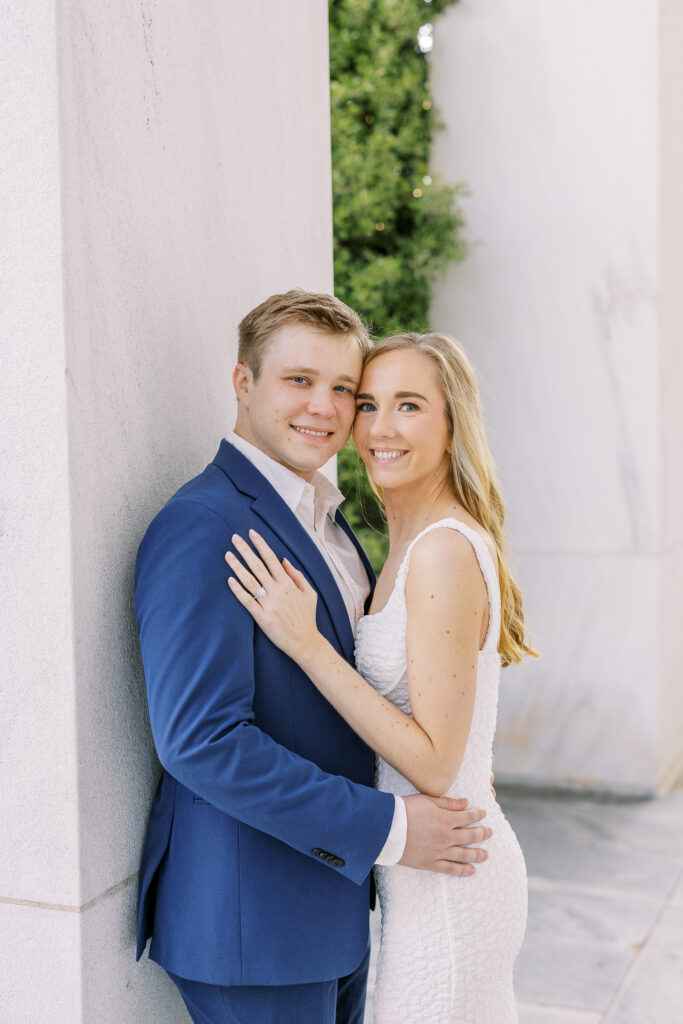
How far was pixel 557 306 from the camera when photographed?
220 inches

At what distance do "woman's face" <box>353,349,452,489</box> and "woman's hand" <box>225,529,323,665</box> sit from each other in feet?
1.39

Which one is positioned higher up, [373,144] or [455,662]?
[373,144]

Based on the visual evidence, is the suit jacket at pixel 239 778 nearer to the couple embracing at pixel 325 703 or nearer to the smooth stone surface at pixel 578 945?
the couple embracing at pixel 325 703

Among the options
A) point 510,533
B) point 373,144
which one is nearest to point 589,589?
point 510,533

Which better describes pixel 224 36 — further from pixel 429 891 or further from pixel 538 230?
pixel 538 230

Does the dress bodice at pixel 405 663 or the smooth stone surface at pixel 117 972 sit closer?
the smooth stone surface at pixel 117 972

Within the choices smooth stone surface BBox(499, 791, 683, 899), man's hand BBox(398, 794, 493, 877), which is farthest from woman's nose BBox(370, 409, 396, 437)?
smooth stone surface BBox(499, 791, 683, 899)

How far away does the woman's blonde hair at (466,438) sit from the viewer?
2.13m

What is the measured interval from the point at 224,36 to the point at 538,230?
3.65 m

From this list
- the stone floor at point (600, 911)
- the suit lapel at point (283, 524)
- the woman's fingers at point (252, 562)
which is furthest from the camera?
the stone floor at point (600, 911)

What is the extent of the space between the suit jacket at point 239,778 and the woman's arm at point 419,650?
51 millimetres

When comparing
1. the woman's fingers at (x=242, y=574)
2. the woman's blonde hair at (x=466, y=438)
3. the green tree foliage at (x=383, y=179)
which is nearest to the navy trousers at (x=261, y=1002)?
the woman's fingers at (x=242, y=574)

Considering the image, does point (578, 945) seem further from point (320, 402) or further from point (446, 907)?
point (320, 402)

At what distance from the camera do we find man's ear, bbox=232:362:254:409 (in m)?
2.01
